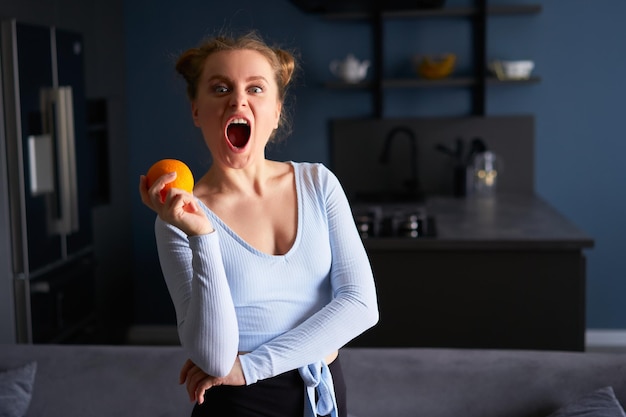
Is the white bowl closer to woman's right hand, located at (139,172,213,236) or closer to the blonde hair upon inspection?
the blonde hair

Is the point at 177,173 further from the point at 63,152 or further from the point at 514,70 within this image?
the point at 514,70

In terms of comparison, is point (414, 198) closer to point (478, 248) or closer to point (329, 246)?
point (478, 248)

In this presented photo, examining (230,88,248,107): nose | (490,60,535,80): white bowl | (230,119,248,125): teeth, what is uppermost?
(490,60,535,80): white bowl

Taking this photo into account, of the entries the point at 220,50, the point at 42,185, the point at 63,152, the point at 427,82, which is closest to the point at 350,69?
the point at 427,82

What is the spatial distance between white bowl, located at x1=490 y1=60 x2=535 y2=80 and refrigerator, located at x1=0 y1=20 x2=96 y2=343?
7.47ft

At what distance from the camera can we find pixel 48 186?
3793mm

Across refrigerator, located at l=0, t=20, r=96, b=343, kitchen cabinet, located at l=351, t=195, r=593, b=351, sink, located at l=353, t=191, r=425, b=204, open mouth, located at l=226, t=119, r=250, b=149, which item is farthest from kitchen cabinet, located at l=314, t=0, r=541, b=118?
open mouth, located at l=226, t=119, r=250, b=149

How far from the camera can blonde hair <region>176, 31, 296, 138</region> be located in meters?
1.41

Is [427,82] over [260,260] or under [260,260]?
over

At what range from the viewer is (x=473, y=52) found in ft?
16.8

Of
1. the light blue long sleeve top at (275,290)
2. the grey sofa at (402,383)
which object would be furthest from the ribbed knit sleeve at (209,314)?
the grey sofa at (402,383)

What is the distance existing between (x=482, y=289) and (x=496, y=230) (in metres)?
0.29

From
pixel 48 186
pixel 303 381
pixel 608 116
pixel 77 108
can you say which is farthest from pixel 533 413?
pixel 608 116

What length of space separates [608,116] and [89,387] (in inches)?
143
